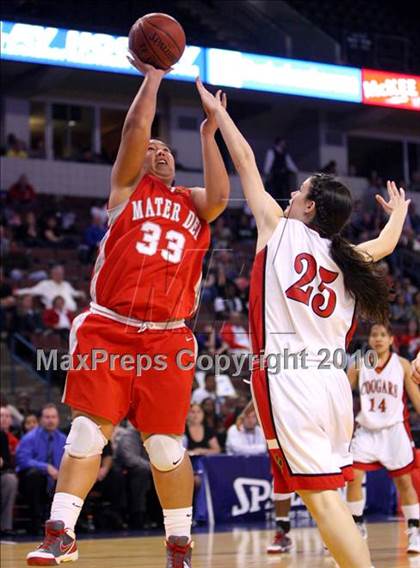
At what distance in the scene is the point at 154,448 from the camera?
486 cm

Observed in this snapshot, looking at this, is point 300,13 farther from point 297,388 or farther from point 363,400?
point 297,388

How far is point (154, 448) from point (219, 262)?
7.61 meters

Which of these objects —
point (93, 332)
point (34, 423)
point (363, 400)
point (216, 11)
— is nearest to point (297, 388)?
point (93, 332)

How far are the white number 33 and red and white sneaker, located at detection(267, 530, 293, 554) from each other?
402cm

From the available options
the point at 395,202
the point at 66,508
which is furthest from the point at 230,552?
the point at 395,202

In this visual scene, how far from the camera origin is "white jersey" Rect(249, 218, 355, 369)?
4605 mm

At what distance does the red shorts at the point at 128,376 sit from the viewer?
4777 mm

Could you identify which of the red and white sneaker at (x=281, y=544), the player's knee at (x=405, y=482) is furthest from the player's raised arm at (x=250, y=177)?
the player's knee at (x=405, y=482)

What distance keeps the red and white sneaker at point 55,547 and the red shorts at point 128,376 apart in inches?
21.7

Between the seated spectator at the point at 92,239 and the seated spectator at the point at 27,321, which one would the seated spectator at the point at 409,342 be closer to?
the seated spectator at the point at 92,239

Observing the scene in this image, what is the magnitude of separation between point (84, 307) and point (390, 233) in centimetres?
1025

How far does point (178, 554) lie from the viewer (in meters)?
4.90

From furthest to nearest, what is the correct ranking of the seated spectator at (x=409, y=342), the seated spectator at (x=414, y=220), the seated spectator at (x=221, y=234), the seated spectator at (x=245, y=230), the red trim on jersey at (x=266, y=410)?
1. the seated spectator at (x=414, y=220)
2. the seated spectator at (x=245, y=230)
3. the seated spectator at (x=221, y=234)
4. the seated spectator at (x=409, y=342)
5. the red trim on jersey at (x=266, y=410)

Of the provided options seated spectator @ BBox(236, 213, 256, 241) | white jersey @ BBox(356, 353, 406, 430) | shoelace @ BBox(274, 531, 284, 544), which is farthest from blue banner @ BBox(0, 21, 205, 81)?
shoelace @ BBox(274, 531, 284, 544)
